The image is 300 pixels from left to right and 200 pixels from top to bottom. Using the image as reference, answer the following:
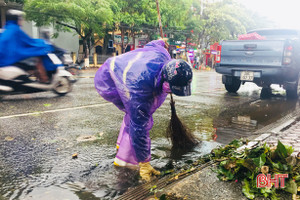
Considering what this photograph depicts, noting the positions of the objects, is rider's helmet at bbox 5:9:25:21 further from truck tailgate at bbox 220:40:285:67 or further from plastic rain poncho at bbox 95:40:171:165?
truck tailgate at bbox 220:40:285:67

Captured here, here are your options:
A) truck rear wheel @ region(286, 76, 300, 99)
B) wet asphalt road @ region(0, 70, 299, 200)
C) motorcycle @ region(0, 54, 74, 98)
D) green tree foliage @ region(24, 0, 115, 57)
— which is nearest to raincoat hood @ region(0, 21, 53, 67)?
motorcycle @ region(0, 54, 74, 98)

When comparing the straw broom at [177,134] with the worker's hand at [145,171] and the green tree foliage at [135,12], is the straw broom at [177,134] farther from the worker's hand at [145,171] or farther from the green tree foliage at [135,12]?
the green tree foliage at [135,12]

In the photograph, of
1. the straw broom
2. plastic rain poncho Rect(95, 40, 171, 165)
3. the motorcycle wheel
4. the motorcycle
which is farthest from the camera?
the motorcycle wheel

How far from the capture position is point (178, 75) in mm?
2182

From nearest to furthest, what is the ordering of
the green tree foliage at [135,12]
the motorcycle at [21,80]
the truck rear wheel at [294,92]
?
the motorcycle at [21,80]
the truck rear wheel at [294,92]
the green tree foliage at [135,12]

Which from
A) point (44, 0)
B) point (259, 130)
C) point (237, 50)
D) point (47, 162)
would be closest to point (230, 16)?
point (44, 0)

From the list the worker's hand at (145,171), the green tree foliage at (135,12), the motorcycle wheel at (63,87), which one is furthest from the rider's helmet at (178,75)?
the green tree foliage at (135,12)

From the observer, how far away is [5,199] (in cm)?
222

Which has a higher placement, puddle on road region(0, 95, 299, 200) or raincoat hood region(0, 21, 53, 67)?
raincoat hood region(0, 21, 53, 67)

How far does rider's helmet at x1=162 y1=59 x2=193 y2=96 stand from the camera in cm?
219
